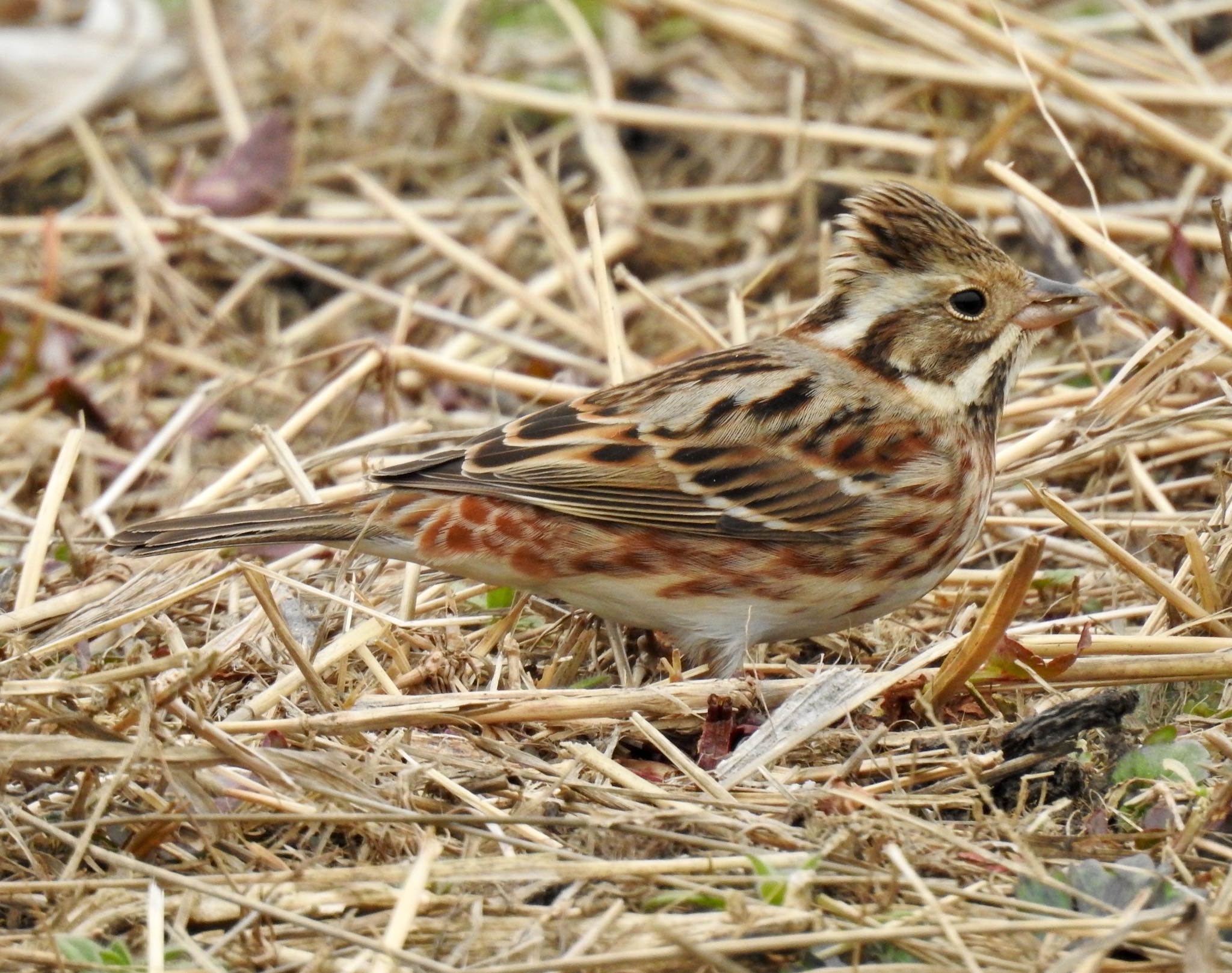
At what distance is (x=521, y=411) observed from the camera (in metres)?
5.57

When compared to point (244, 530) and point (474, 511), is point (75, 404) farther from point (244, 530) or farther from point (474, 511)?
point (474, 511)

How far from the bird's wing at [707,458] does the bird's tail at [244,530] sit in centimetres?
16

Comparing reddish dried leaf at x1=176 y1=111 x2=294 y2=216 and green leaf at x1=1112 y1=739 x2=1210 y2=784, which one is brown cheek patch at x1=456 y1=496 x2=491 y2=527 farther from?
reddish dried leaf at x1=176 y1=111 x2=294 y2=216

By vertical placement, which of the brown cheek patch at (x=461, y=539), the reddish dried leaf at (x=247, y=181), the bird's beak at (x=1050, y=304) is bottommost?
the reddish dried leaf at (x=247, y=181)

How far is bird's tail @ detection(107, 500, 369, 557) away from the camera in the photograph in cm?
419

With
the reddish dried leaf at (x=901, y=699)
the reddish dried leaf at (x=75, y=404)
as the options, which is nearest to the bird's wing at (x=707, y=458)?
the reddish dried leaf at (x=901, y=699)

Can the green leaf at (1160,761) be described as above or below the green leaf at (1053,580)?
above

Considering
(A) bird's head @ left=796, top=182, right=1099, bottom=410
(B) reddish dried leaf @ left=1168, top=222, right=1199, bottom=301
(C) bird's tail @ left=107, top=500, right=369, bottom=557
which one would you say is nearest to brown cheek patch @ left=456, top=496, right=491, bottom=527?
(C) bird's tail @ left=107, top=500, right=369, bottom=557

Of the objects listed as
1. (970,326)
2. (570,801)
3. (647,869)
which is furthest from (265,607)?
(970,326)

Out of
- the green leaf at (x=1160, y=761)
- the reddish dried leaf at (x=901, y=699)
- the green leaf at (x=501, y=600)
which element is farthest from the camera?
the green leaf at (x=501, y=600)

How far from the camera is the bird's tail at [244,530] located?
419cm

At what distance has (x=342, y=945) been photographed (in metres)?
3.05

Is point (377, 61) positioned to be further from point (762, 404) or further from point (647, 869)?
point (647, 869)

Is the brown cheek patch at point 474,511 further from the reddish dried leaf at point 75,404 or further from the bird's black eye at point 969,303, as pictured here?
the reddish dried leaf at point 75,404
